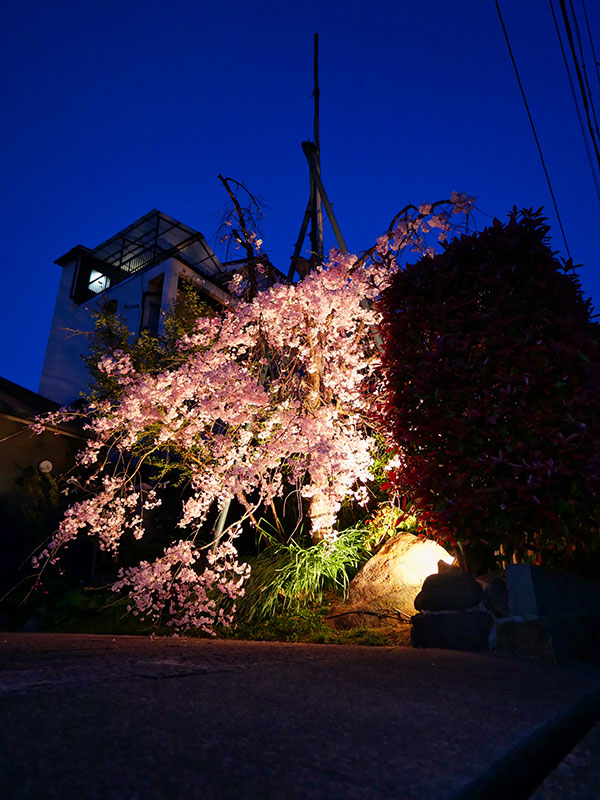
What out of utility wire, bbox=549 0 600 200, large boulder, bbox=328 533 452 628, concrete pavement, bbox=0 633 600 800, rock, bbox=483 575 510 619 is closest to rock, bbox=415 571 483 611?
→ rock, bbox=483 575 510 619

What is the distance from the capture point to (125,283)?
17844 millimetres

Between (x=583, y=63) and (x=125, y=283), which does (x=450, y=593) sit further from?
(x=125, y=283)

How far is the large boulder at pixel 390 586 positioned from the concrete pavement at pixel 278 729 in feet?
6.10

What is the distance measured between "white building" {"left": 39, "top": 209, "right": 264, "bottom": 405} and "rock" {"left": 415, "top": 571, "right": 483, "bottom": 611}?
14.0 meters

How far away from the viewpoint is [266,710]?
1.53 metres

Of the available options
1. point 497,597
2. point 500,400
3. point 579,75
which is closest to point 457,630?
point 497,597

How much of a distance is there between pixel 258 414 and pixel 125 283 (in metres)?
14.5

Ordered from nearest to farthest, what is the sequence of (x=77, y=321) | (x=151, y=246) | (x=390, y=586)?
(x=390, y=586), (x=77, y=321), (x=151, y=246)

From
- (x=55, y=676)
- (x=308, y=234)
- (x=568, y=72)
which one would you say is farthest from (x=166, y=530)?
(x=568, y=72)

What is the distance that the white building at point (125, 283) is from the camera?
16906mm

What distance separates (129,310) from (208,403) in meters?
13.9

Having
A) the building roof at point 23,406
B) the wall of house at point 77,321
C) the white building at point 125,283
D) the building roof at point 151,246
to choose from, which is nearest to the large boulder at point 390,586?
the building roof at point 23,406

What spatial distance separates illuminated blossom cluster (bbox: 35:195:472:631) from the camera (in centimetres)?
465

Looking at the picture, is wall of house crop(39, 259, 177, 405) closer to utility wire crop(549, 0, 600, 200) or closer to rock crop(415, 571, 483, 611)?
utility wire crop(549, 0, 600, 200)
